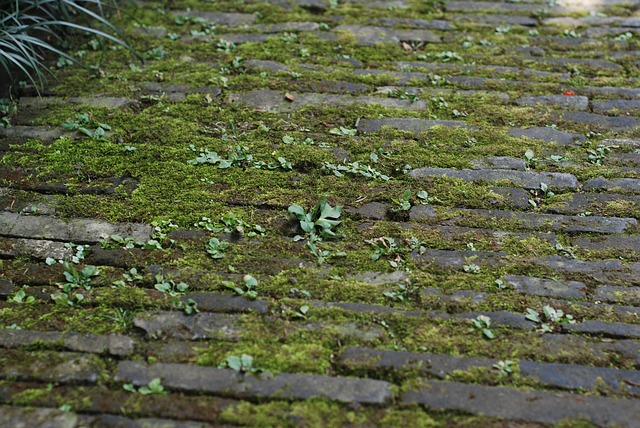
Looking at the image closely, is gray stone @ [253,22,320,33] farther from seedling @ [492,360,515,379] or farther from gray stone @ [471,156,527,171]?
seedling @ [492,360,515,379]

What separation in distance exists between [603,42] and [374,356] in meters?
2.61

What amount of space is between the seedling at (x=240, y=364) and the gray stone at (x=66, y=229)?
0.68 meters

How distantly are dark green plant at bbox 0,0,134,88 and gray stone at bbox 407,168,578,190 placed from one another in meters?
1.62

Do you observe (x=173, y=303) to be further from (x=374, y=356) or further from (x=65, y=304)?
(x=374, y=356)

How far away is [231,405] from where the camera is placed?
1.86 m

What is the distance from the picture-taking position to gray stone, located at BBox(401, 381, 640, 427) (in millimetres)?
1839

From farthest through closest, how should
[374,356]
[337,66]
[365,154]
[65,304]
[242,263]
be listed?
1. [337,66]
2. [365,154]
3. [242,263]
4. [65,304]
5. [374,356]

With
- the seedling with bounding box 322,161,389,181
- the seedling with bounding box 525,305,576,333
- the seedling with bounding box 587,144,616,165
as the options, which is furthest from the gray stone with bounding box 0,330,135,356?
the seedling with bounding box 587,144,616,165

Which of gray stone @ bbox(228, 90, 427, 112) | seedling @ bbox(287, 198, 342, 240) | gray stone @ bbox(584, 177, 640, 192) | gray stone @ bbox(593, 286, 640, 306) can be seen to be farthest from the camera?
gray stone @ bbox(228, 90, 427, 112)

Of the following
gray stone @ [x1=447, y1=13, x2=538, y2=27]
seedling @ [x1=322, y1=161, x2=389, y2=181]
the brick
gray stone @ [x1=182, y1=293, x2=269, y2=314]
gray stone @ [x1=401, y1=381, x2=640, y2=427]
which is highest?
gray stone @ [x1=447, y1=13, x2=538, y2=27]

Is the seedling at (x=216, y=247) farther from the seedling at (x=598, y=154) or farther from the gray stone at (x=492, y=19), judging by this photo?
the gray stone at (x=492, y=19)

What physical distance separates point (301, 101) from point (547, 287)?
1.48 m

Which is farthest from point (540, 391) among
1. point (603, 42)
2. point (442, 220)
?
point (603, 42)

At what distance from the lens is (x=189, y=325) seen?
2109mm
